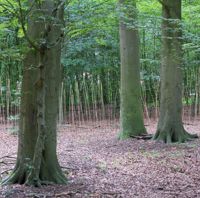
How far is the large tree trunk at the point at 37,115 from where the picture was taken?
182 inches

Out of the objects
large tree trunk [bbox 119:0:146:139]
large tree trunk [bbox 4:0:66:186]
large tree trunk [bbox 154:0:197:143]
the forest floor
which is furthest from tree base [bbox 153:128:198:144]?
large tree trunk [bbox 4:0:66:186]

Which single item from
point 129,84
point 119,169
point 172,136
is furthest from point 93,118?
point 119,169

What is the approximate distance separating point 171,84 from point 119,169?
3.06 metres

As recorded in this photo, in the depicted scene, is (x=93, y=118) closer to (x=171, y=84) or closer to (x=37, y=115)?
(x=171, y=84)

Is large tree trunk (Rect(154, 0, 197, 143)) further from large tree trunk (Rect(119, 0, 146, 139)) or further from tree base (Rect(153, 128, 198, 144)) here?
large tree trunk (Rect(119, 0, 146, 139))

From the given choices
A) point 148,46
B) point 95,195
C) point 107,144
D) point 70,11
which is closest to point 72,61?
point 148,46

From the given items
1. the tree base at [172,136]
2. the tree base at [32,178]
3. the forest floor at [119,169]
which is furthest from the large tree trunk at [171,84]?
the tree base at [32,178]

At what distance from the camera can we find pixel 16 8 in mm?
4117

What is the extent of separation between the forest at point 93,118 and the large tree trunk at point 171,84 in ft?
0.07

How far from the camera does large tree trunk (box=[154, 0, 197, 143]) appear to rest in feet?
27.6

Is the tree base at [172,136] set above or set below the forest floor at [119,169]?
above

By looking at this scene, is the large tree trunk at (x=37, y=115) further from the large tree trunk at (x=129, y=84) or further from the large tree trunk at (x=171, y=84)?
the large tree trunk at (x=129, y=84)

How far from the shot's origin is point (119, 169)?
6.08m

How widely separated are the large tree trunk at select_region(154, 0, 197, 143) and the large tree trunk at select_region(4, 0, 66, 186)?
4.02 meters
